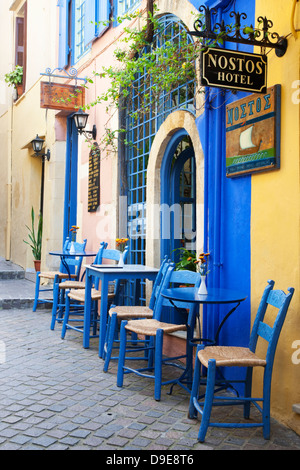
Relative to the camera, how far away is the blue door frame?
32.4 ft

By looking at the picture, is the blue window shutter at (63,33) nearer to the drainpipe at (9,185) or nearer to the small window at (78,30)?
the small window at (78,30)

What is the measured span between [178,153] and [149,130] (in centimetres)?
61

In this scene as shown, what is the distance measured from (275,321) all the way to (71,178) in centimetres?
728

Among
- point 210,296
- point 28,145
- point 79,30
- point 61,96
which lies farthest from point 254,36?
point 28,145

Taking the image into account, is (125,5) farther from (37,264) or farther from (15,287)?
(37,264)

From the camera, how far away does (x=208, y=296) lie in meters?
3.91

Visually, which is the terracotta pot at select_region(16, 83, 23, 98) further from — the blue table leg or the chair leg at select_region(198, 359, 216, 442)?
the chair leg at select_region(198, 359, 216, 442)

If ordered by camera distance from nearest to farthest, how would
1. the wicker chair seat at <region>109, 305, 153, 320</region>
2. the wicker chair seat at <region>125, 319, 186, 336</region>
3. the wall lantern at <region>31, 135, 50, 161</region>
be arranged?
the wicker chair seat at <region>125, 319, 186, 336</region>
the wicker chair seat at <region>109, 305, 153, 320</region>
the wall lantern at <region>31, 135, 50, 161</region>

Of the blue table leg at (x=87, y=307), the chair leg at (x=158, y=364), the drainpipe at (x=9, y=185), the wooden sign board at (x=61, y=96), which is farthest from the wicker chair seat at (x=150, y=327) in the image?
the drainpipe at (x=9, y=185)

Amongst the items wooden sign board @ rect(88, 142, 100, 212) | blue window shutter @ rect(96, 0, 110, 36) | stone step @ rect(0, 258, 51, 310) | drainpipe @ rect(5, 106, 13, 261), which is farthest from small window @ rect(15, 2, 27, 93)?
wooden sign board @ rect(88, 142, 100, 212)

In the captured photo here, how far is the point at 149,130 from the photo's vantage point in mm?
6441

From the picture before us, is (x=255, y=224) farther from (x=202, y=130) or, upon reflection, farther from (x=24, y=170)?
(x=24, y=170)

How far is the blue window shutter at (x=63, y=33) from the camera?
376 inches

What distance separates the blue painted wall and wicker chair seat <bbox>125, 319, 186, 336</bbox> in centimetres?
46
